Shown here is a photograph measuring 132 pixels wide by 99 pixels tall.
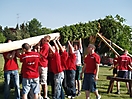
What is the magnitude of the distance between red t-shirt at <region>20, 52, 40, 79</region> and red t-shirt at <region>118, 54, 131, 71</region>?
211 inches

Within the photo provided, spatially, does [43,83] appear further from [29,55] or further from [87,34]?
[87,34]

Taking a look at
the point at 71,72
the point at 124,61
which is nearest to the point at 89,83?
the point at 71,72

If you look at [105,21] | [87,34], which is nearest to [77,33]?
[87,34]

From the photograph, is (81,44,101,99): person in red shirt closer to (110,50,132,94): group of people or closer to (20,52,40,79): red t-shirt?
(20,52,40,79): red t-shirt

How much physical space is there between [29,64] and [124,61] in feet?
18.4

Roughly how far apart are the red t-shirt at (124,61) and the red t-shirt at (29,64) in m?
5.37

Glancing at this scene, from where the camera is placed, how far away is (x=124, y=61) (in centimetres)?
1177

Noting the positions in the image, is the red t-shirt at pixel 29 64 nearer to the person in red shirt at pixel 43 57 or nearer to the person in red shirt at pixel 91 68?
the person in red shirt at pixel 43 57

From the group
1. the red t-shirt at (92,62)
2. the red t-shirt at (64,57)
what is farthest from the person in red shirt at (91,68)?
the red t-shirt at (64,57)

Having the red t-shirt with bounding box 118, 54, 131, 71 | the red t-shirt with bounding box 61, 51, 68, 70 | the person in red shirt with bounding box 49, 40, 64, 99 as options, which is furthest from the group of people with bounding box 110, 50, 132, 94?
the person in red shirt with bounding box 49, 40, 64, 99

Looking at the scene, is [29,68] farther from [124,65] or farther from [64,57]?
[124,65]

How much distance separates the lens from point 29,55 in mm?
7285

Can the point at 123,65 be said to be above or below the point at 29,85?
above

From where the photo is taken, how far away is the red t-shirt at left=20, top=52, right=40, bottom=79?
287 inches
